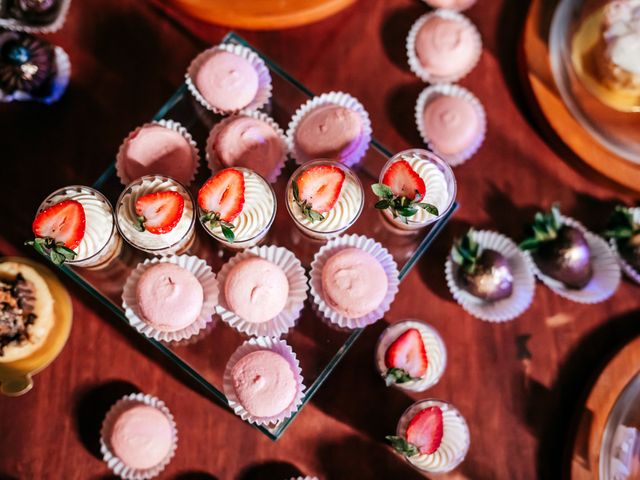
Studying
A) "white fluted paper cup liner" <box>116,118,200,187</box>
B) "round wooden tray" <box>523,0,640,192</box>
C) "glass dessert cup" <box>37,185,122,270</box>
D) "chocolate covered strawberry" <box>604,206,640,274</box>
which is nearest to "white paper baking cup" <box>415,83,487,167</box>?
"round wooden tray" <box>523,0,640,192</box>

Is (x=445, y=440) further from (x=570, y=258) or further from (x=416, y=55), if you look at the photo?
(x=416, y=55)

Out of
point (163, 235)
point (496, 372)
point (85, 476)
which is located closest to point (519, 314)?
point (496, 372)

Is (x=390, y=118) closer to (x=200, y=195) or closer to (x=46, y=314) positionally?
(x=200, y=195)

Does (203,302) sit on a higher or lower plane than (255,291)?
lower

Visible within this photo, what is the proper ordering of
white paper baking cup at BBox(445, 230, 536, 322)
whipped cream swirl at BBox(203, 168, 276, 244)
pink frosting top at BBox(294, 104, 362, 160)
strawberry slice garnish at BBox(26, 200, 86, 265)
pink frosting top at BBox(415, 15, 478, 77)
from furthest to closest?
pink frosting top at BBox(415, 15, 478, 77) → white paper baking cup at BBox(445, 230, 536, 322) → pink frosting top at BBox(294, 104, 362, 160) → whipped cream swirl at BBox(203, 168, 276, 244) → strawberry slice garnish at BBox(26, 200, 86, 265)

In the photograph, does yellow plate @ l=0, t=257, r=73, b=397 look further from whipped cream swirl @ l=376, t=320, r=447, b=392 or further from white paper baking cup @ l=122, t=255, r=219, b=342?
whipped cream swirl @ l=376, t=320, r=447, b=392

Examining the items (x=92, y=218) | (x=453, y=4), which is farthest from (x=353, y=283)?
(x=453, y=4)

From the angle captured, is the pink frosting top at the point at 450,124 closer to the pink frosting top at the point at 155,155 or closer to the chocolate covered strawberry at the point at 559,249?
the chocolate covered strawberry at the point at 559,249
